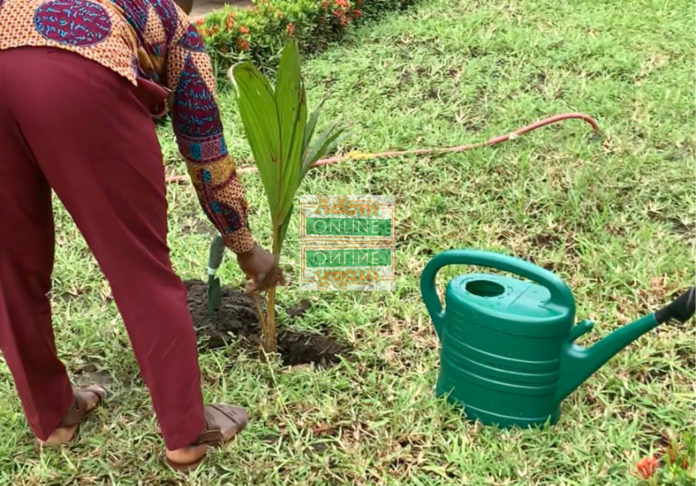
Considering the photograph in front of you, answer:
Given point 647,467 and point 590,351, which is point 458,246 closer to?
point 590,351

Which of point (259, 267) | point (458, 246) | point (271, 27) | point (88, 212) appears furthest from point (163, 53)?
point (271, 27)

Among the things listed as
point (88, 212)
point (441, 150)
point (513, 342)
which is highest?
point (88, 212)

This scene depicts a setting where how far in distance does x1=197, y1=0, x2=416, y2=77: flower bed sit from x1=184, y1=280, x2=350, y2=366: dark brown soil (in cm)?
218

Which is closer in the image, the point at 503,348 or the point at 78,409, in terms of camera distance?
the point at 503,348

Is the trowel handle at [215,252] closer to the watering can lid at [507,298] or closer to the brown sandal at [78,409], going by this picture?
the brown sandal at [78,409]

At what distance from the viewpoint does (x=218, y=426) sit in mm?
1860

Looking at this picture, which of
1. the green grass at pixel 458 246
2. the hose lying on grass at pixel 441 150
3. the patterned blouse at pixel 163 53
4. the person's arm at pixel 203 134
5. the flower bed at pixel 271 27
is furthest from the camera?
the flower bed at pixel 271 27

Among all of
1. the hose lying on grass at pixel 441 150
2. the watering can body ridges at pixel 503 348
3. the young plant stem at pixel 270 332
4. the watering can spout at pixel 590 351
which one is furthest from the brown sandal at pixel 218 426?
the hose lying on grass at pixel 441 150

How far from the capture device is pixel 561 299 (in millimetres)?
Result: 1726

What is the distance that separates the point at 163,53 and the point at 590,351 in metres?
1.24

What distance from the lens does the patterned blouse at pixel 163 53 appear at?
1301 millimetres

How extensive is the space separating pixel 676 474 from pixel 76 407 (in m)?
1.57

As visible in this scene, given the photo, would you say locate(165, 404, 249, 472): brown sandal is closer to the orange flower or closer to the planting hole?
the planting hole

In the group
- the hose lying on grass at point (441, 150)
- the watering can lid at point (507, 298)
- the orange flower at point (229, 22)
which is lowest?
the hose lying on grass at point (441, 150)
